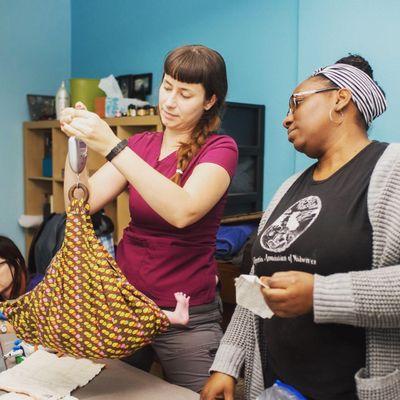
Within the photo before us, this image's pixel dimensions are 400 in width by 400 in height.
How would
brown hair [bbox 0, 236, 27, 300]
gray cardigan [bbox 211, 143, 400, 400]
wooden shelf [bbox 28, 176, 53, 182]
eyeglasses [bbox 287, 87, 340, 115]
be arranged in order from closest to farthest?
gray cardigan [bbox 211, 143, 400, 400]
eyeglasses [bbox 287, 87, 340, 115]
brown hair [bbox 0, 236, 27, 300]
wooden shelf [bbox 28, 176, 53, 182]

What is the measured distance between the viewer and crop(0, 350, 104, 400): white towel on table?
3.98ft

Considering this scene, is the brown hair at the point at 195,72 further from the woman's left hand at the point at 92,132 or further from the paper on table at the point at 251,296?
the paper on table at the point at 251,296

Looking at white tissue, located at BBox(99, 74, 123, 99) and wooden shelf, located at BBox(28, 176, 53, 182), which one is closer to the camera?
white tissue, located at BBox(99, 74, 123, 99)

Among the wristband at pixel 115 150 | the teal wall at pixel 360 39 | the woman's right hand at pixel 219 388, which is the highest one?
A: the teal wall at pixel 360 39

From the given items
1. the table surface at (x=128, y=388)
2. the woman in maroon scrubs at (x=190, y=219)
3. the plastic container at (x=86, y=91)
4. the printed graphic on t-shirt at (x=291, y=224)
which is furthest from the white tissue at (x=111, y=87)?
the printed graphic on t-shirt at (x=291, y=224)

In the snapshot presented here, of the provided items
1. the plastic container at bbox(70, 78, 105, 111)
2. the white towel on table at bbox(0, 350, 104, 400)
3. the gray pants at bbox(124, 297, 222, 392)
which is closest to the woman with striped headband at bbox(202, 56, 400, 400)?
the gray pants at bbox(124, 297, 222, 392)

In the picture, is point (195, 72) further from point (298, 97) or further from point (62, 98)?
point (62, 98)

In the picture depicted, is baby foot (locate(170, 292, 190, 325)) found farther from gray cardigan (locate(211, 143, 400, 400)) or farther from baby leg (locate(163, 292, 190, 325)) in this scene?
gray cardigan (locate(211, 143, 400, 400))

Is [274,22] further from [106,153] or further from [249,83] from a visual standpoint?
[106,153]

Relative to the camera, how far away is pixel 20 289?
2377mm

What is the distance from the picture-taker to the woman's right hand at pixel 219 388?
3.84 feet

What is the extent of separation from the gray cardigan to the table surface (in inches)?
17.9

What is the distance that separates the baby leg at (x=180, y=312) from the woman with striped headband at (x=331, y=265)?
0.12 m

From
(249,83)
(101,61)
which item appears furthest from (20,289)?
(101,61)
